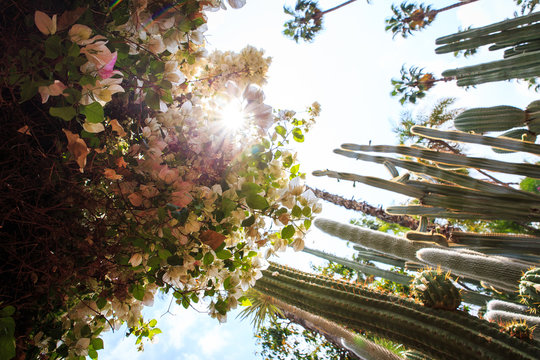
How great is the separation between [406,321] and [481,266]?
1.12 m

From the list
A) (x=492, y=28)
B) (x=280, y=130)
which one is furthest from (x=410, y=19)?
(x=280, y=130)

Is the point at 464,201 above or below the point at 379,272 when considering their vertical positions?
above

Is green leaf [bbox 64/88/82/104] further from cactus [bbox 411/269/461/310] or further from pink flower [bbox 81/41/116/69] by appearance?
cactus [bbox 411/269/461/310]

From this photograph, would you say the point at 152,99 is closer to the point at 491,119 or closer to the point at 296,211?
the point at 296,211

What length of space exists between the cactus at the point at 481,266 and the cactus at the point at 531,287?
0.15m

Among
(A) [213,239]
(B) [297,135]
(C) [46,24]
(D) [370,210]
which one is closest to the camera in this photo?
(C) [46,24]

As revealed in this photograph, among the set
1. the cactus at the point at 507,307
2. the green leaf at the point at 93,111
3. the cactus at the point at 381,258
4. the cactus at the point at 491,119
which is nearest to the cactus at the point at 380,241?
the cactus at the point at 507,307

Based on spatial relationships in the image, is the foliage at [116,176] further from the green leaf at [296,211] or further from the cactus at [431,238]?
the cactus at [431,238]

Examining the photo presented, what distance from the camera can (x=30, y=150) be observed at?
2.15 ft

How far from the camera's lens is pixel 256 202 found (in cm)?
79

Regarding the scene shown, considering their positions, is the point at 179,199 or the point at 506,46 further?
the point at 506,46

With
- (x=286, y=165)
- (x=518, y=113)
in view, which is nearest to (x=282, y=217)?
(x=286, y=165)

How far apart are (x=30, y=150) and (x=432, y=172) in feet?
7.89

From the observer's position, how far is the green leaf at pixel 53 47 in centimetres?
53
